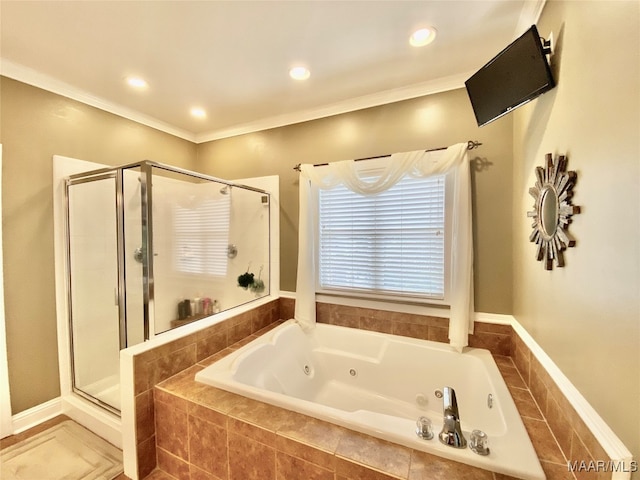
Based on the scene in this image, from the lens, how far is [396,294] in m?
2.15

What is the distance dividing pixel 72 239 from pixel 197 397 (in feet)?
5.62

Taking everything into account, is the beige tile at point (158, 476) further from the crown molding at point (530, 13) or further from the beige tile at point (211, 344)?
the crown molding at point (530, 13)

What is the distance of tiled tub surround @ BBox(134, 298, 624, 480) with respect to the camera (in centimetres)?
97

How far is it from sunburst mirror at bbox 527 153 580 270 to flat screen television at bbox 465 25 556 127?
1.11 feet

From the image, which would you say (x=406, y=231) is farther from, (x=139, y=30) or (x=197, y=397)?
(x=139, y=30)

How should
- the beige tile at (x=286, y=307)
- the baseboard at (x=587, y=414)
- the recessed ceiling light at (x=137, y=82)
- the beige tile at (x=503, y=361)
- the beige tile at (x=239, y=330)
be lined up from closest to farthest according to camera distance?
1. the baseboard at (x=587, y=414)
2. the beige tile at (x=503, y=361)
3. the recessed ceiling light at (x=137, y=82)
4. the beige tile at (x=239, y=330)
5. the beige tile at (x=286, y=307)

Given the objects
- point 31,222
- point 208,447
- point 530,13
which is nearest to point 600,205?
point 530,13

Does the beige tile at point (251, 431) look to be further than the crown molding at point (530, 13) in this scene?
No

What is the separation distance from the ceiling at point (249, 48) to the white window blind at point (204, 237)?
102 cm

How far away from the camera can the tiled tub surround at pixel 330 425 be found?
969mm

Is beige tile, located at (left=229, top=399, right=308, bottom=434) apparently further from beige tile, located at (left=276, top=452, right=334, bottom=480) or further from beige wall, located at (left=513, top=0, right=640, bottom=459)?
beige wall, located at (left=513, top=0, right=640, bottom=459)

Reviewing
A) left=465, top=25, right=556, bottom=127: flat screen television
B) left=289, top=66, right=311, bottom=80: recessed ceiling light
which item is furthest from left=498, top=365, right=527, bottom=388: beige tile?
left=289, top=66, right=311, bottom=80: recessed ceiling light

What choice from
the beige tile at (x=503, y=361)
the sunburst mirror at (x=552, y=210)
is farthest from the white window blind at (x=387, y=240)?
the sunburst mirror at (x=552, y=210)

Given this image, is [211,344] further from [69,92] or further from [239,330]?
[69,92]
